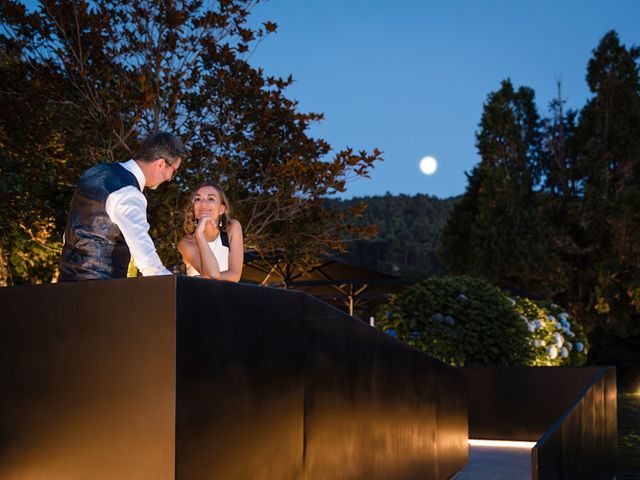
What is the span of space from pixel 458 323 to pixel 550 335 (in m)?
2.47

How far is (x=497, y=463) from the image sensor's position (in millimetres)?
7758

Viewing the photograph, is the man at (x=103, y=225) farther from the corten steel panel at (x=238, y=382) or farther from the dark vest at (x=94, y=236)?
the corten steel panel at (x=238, y=382)

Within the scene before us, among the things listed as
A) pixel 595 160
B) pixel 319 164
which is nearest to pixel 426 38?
pixel 595 160

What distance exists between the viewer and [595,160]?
79.0ft

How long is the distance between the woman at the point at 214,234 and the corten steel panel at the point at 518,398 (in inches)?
211

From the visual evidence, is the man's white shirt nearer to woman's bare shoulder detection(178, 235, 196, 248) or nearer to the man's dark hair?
the man's dark hair

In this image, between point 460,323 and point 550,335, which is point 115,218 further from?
point 550,335

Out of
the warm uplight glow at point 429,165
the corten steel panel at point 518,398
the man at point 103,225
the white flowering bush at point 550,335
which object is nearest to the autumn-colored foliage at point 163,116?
the corten steel panel at point 518,398

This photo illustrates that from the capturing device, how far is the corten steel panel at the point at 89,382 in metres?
2.55

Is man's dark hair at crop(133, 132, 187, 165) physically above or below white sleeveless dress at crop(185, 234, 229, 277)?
above

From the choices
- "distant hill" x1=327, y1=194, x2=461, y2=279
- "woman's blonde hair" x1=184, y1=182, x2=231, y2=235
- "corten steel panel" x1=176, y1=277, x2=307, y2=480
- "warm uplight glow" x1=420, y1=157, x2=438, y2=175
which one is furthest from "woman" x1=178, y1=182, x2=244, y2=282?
"warm uplight glow" x1=420, y1=157, x2=438, y2=175

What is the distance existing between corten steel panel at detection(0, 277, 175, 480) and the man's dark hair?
98 centimetres

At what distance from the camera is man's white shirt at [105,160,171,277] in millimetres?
3133

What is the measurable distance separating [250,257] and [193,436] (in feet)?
28.9
